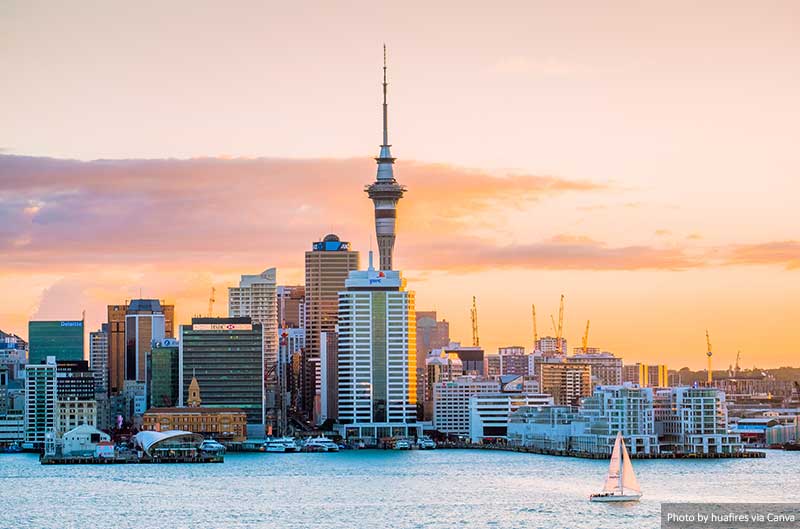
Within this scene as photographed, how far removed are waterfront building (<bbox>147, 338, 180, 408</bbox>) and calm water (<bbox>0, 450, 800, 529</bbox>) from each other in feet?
176

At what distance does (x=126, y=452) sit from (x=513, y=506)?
68734 mm

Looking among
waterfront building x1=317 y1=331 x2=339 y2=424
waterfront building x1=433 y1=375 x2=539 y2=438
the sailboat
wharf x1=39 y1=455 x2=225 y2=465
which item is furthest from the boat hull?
waterfront building x1=317 y1=331 x2=339 y2=424

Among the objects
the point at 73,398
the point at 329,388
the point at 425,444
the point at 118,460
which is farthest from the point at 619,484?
the point at 329,388

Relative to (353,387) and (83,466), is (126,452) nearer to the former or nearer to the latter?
(83,466)

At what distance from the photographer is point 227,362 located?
7106 inches

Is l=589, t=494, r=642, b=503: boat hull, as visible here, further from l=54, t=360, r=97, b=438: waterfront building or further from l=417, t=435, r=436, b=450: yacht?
l=417, t=435, r=436, b=450: yacht

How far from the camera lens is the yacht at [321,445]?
543ft

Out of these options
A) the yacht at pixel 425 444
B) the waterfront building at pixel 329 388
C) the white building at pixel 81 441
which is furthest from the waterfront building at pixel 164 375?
the white building at pixel 81 441

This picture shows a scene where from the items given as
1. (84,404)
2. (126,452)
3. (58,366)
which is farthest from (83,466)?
(58,366)

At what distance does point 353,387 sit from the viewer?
600 feet

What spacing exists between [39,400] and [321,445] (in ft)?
93.9

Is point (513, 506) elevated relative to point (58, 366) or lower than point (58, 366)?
lower

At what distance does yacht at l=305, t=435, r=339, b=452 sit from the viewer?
543 ft

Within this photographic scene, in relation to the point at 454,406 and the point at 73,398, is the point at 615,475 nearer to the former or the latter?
the point at 73,398
